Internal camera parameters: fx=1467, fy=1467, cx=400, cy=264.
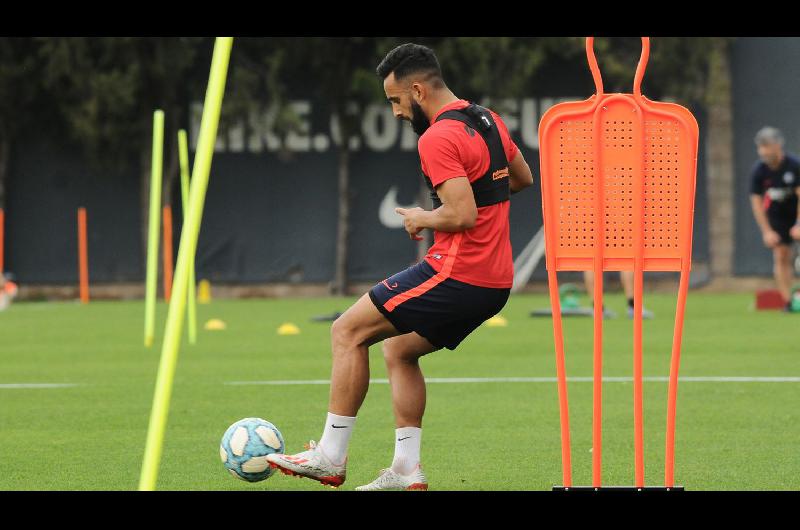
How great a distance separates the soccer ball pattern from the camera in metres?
6.64

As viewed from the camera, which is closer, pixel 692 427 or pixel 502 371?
pixel 692 427

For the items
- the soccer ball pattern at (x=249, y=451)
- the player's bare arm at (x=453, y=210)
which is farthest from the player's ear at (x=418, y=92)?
the soccer ball pattern at (x=249, y=451)

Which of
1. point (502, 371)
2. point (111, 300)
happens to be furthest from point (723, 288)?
point (502, 371)

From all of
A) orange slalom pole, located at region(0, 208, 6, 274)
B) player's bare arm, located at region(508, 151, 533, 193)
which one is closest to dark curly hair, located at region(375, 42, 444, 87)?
player's bare arm, located at region(508, 151, 533, 193)

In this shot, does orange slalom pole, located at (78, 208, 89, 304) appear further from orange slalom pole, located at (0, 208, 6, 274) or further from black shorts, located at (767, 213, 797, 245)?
black shorts, located at (767, 213, 797, 245)

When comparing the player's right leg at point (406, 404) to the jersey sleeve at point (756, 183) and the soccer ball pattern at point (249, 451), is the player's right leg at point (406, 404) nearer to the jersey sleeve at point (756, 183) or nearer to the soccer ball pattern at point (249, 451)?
the soccer ball pattern at point (249, 451)

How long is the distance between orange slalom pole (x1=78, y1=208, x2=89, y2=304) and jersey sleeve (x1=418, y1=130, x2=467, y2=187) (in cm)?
2067

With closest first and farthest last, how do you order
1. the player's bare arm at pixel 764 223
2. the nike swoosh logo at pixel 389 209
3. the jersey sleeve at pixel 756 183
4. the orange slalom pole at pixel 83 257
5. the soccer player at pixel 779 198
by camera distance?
the player's bare arm at pixel 764 223 < the soccer player at pixel 779 198 < the jersey sleeve at pixel 756 183 < the orange slalom pole at pixel 83 257 < the nike swoosh logo at pixel 389 209

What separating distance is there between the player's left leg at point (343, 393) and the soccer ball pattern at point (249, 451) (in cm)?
19

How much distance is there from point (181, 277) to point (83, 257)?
883 inches

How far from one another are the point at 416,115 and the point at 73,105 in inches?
831

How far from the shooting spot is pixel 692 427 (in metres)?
8.52

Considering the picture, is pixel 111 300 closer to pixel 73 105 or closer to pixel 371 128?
pixel 73 105

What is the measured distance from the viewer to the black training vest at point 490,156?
6.25 metres
